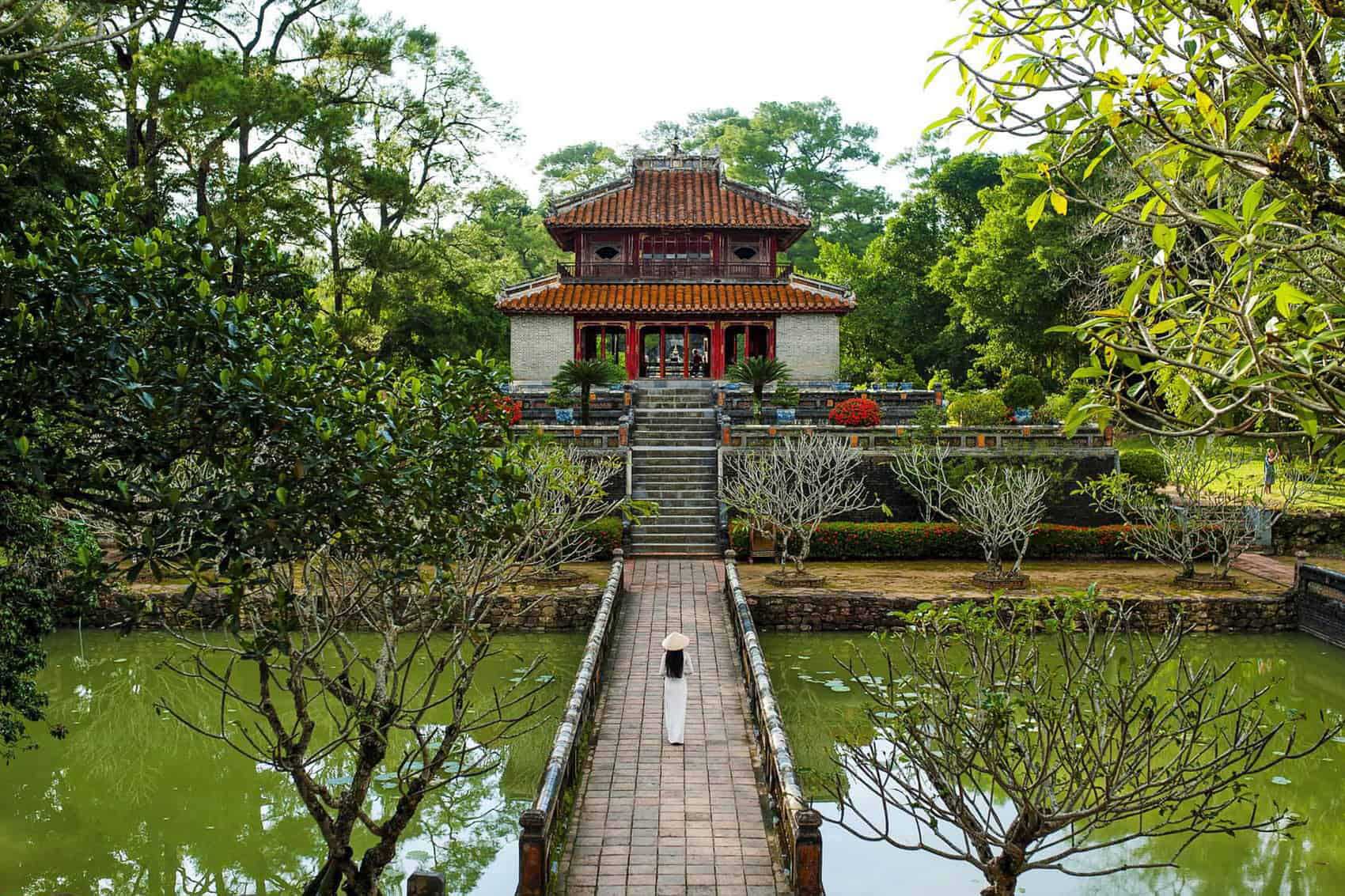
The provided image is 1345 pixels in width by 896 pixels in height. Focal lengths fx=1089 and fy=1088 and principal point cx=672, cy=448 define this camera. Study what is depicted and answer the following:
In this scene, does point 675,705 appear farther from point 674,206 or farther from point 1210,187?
point 674,206

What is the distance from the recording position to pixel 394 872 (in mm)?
9477

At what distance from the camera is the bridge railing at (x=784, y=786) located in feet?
24.4

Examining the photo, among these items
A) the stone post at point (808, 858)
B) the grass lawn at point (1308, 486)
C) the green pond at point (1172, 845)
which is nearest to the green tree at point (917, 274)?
the grass lawn at point (1308, 486)

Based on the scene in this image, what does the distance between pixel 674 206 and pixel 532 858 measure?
1010 inches

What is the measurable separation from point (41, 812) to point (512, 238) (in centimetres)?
3560

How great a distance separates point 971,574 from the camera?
1934 cm

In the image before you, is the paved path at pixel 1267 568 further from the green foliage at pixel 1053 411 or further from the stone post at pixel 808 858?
the stone post at pixel 808 858

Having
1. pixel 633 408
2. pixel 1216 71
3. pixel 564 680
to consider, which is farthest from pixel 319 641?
pixel 633 408

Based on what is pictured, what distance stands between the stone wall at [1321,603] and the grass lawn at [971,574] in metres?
0.58

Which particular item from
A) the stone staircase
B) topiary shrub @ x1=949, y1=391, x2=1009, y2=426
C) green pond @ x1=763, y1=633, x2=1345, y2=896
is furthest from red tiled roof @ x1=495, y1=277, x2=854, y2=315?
green pond @ x1=763, y1=633, x2=1345, y2=896

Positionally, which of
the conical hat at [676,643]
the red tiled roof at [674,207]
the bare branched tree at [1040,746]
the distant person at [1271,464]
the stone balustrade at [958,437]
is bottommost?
the conical hat at [676,643]

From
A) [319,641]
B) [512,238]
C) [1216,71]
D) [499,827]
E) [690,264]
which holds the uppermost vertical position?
[512,238]

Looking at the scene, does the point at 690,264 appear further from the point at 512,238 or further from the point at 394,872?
the point at 394,872

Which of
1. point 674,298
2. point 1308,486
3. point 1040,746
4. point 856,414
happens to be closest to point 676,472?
point 856,414
